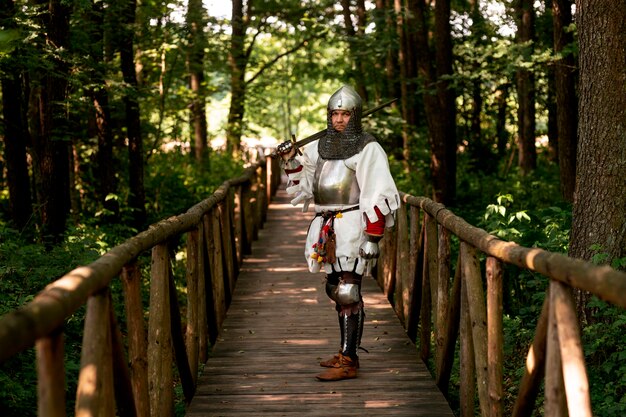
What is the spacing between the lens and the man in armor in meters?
5.33

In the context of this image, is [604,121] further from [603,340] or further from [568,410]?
[568,410]

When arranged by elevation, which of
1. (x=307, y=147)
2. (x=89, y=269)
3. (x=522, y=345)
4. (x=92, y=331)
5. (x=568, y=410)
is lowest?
(x=522, y=345)

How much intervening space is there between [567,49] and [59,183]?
21.2 ft

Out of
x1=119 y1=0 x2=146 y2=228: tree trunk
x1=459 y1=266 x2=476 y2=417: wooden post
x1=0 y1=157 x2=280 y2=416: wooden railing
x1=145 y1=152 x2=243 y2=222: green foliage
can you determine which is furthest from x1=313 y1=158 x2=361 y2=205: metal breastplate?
x1=145 y1=152 x2=243 y2=222: green foliage

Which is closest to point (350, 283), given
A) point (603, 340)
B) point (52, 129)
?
point (603, 340)

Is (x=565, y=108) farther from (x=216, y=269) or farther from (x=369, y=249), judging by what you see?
(x=369, y=249)

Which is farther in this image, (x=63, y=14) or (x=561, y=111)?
(x=561, y=111)

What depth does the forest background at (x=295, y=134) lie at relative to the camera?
5961 millimetres

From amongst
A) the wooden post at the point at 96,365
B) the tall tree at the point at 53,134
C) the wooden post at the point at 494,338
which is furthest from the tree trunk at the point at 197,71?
the wooden post at the point at 96,365

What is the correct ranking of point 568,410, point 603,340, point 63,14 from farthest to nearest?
point 63,14, point 603,340, point 568,410

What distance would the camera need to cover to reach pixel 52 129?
9.41 m

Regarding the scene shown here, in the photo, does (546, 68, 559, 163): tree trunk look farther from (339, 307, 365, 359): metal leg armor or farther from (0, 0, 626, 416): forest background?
(339, 307, 365, 359): metal leg armor

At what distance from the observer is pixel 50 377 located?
8.05 ft

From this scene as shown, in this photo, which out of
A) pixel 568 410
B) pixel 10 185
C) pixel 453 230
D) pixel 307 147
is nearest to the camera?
pixel 568 410
